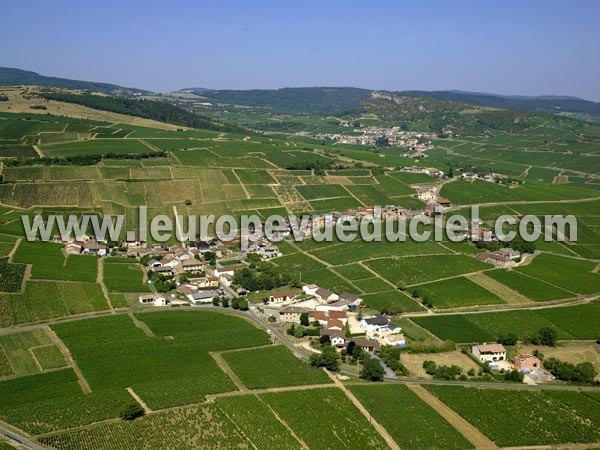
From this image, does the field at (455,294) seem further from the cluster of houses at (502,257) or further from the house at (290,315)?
the house at (290,315)

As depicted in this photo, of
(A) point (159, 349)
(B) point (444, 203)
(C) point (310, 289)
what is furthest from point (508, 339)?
(B) point (444, 203)

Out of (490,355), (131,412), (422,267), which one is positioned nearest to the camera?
(131,412)

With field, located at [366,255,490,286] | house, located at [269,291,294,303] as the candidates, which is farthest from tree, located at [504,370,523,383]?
house, located at [269,291,294,303]

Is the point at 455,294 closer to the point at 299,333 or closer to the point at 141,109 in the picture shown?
the point at 299,333

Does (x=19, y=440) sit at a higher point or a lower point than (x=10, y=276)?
lower

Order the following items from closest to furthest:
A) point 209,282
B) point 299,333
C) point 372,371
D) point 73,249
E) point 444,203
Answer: point 372,371 → point 299,333 → point 209,282 → point 73,249 → point 444,203

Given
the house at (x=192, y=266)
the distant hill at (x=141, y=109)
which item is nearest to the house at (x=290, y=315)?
the house at (x=192, y=266)
